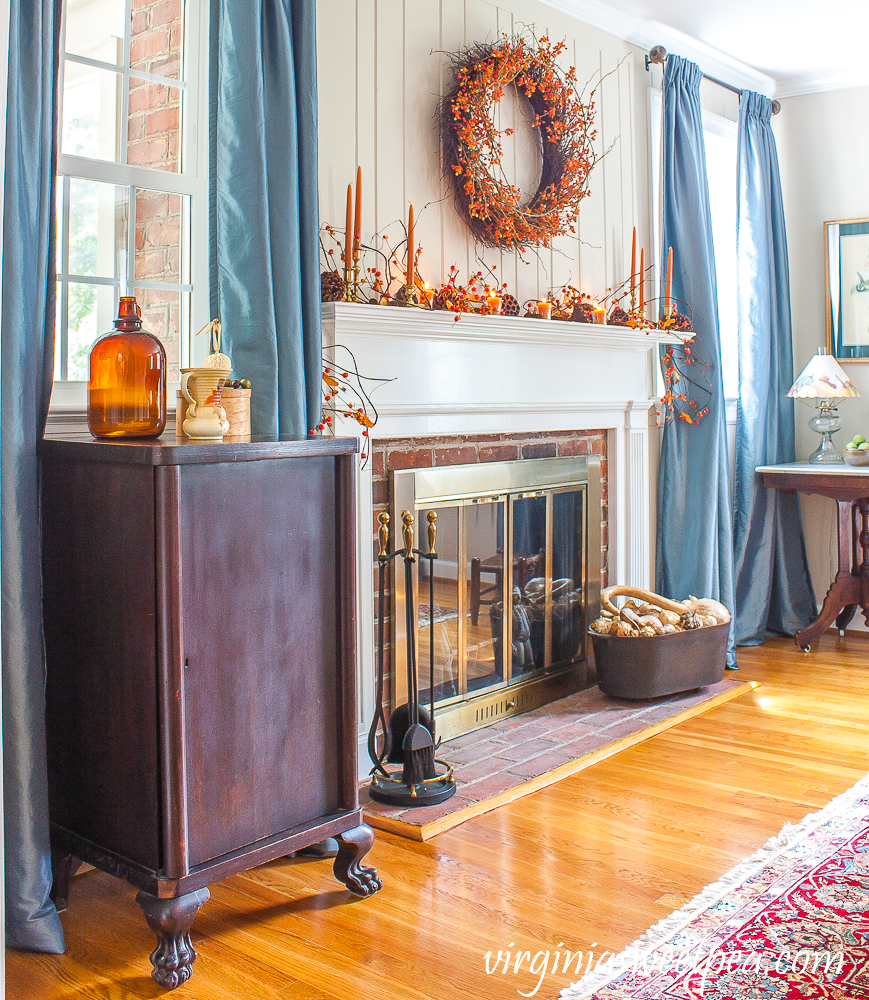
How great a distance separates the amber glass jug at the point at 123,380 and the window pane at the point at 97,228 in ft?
1.20

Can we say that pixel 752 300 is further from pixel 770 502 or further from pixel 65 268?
pixel 65 268

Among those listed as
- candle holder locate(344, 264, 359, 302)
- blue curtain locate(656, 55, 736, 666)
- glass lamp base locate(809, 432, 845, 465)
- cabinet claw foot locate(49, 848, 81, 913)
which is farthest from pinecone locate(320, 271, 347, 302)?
glass lamp base locate(809, 432, 845, 465)

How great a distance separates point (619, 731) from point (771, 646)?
1682 mm

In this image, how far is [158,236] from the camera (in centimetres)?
260

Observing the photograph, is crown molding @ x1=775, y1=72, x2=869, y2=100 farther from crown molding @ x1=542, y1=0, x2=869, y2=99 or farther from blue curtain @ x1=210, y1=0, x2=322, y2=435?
blue curtain @ x1=210, y1=0, x2=322, y2=435

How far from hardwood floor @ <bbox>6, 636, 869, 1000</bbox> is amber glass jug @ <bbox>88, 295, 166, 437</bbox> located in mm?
1070

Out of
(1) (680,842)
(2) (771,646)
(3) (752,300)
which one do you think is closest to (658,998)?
(1) (680,842)

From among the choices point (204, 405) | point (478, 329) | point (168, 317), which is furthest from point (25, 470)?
point (478, 329)

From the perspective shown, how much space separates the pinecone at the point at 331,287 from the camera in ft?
9.32

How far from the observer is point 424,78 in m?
3.20

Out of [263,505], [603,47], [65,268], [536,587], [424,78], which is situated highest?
[603,47]

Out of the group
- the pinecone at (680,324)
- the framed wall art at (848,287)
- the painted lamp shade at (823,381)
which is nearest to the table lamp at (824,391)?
the painted lamp shade at (823,381)

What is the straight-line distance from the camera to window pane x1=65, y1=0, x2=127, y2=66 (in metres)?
2.45

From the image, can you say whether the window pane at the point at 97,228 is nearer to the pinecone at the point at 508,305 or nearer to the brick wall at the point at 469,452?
the brick wall at the point at 469,452
